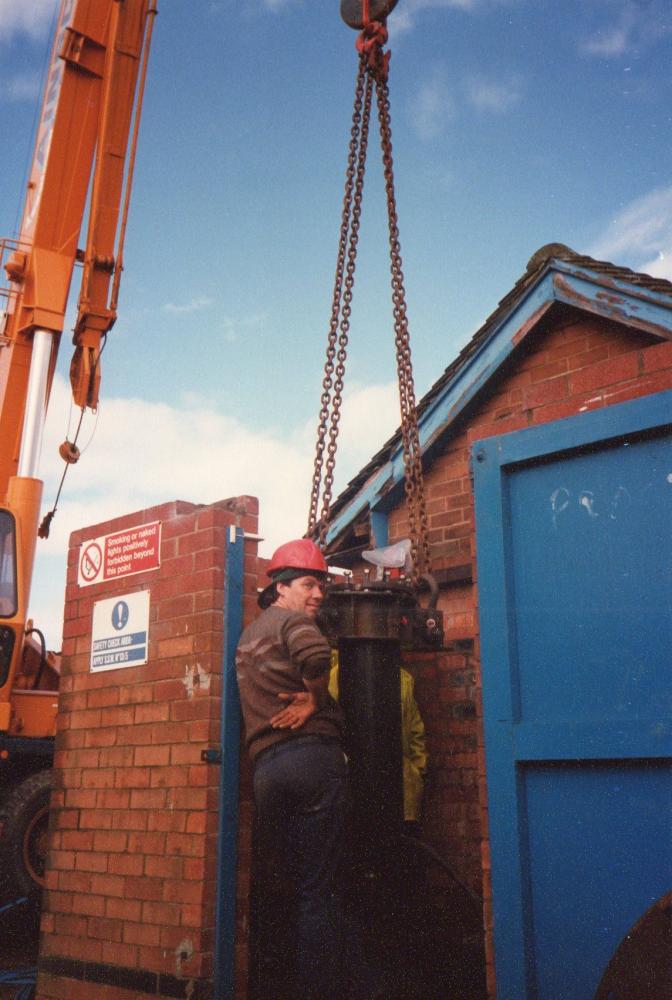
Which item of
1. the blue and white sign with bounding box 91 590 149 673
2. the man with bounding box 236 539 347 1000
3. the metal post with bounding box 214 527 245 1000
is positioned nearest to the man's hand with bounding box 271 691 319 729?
the man with bounding box 236 539 347 1000

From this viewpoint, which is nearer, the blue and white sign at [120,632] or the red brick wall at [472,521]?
the red brick wall at [472,521]

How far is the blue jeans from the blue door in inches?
34.3

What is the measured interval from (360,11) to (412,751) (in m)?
3.82

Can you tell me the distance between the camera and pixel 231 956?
12.4 feet

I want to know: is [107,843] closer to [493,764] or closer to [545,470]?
Answer: [493,764]

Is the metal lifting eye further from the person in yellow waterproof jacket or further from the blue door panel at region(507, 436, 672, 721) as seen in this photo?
the person in yellow waterproof jacket

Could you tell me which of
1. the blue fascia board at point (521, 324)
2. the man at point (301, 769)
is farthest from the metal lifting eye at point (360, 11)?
the man at point (301, 769)

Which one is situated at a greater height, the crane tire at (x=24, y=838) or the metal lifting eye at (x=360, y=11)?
the metal lifting eye at (x=360, y=11)

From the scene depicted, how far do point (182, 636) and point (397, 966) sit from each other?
1.74m

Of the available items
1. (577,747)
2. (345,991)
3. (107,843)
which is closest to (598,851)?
(577,747)

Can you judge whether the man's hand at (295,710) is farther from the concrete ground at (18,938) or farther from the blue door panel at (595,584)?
the concrete ground at (18,938)

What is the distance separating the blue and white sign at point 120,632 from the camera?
14.8 ft

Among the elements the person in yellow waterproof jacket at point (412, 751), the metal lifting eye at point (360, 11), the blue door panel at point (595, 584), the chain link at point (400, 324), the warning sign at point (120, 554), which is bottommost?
the person in yellow waterproof jacket at point (412, 751)

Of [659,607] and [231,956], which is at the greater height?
[659,607]
